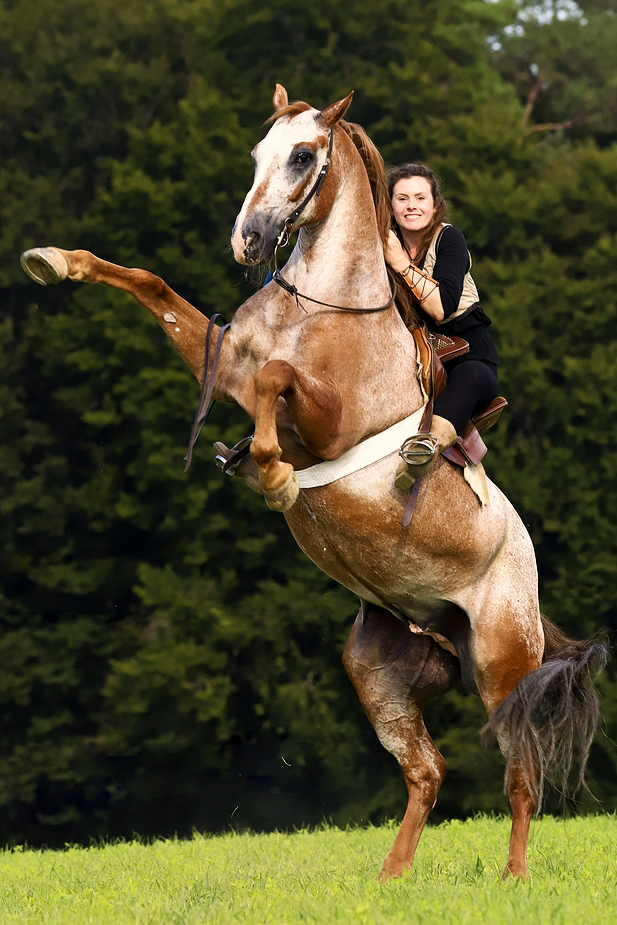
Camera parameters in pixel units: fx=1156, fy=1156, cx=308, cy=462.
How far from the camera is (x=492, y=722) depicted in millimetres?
5281

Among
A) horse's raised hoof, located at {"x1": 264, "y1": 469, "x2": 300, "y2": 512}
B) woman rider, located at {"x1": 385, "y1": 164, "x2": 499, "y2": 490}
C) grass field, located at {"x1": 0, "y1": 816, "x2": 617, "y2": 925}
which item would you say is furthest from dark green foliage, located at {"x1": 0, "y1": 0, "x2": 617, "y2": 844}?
horse's raised hoof, located at {"x1": 264, "y1": 469, "x2": 300, "y2": 512}

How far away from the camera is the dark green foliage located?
16.3m

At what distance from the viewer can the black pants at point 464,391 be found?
215 inches

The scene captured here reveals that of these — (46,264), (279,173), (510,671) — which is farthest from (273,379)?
(510,671)

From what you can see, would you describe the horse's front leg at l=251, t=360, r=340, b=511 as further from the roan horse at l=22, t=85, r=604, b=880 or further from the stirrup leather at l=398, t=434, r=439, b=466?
the stirrup leather at l=398, t=434, r=439, b=466

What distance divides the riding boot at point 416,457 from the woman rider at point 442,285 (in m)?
0.11

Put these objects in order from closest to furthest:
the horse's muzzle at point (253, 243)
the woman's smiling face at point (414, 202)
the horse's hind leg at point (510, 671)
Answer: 1. the horse's muzzle at point (253, 243)
2. the horse's hind leg at point (510, 671)
3. the woman's smiling face at point (414, 202)

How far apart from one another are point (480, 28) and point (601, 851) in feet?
59.0

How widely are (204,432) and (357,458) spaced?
11.6 metres

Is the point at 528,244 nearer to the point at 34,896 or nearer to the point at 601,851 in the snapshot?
the point at 601,851

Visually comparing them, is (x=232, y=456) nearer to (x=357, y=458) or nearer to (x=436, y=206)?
(x=357, y=458)

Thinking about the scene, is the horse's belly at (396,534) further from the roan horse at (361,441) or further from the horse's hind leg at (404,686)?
the horse's hind leg at (404,686)

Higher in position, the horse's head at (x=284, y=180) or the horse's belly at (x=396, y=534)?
the horse's head at (x=284, y=180)

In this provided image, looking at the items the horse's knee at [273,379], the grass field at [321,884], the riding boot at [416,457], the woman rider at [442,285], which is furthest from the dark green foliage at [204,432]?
the horse's knee at [273,379]
